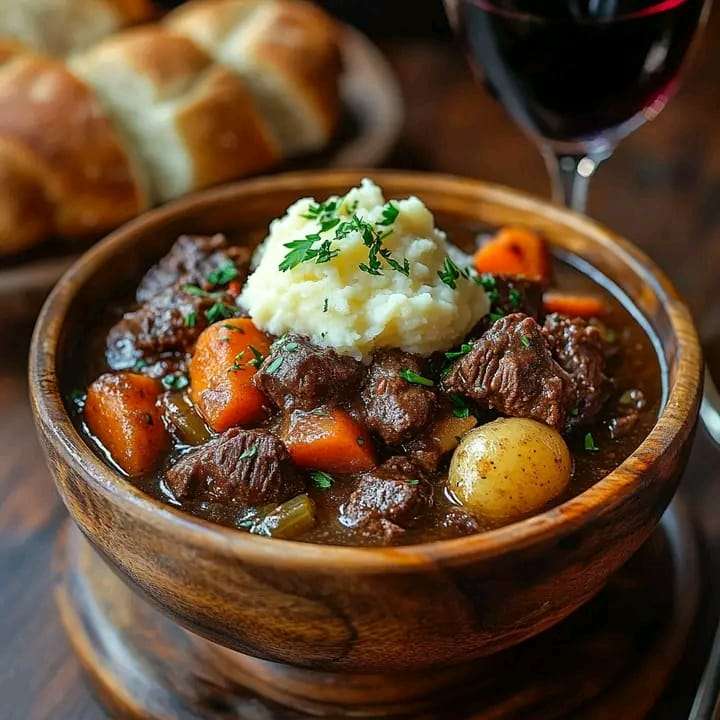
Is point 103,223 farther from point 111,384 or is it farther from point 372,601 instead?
point 372,601

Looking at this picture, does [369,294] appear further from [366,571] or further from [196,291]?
[366,571]

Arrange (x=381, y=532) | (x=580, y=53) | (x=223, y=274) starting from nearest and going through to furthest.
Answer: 1. (x=381, y=532)
2. (x=223, y=274)
3. (x=580, y=53)

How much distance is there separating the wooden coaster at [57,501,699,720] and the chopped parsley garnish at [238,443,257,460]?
0.47 m

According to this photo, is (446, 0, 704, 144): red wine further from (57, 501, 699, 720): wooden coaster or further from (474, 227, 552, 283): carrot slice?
(57, 501, 699, 720): wooden coaster

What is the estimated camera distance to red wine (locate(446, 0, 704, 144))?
2564 millimetres

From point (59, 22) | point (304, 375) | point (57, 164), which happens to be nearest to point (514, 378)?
point (304, 375)

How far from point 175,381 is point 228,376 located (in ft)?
0.64

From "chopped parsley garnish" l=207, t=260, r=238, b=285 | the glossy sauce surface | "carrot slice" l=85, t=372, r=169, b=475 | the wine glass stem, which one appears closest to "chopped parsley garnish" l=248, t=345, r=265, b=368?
the glossy sauce surface

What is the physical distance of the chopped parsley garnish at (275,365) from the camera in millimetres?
1883

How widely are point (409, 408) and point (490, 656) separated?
1.71 feet

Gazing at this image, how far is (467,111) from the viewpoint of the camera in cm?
399

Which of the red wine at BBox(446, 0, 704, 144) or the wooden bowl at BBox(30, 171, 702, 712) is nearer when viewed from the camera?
the wooden bowl at BBox(30, 171, 702, 712)

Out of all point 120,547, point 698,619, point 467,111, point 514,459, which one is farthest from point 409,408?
point 467,111

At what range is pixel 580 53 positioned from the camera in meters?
2.60
